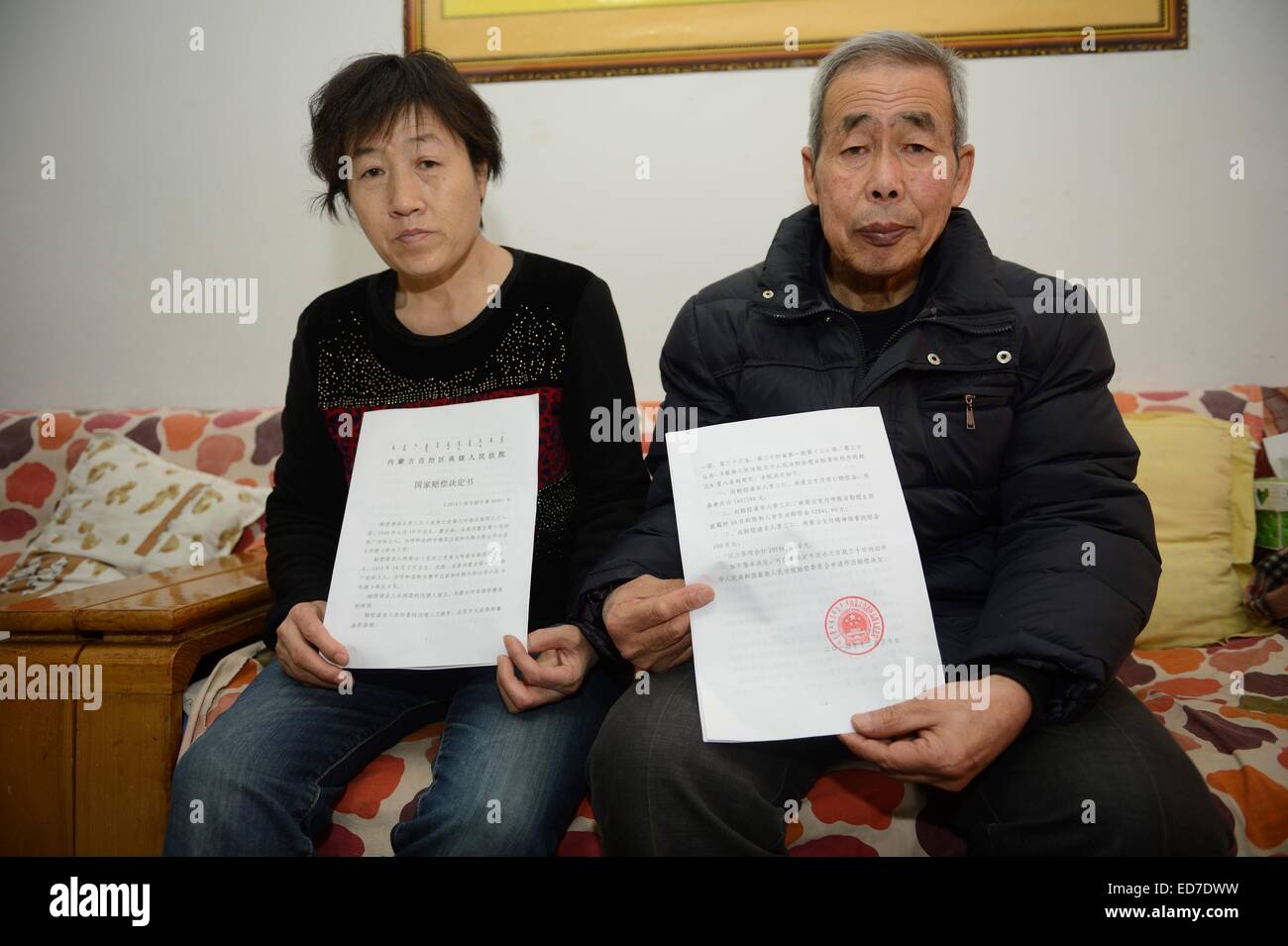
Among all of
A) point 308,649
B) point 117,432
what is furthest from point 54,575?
point 308,649

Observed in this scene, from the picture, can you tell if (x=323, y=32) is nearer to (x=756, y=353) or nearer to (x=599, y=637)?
(x=756, y=353)

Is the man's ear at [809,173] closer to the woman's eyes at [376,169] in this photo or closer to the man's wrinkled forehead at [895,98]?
the man's wrinkled forehead at [895,98]

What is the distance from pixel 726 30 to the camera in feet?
6.13

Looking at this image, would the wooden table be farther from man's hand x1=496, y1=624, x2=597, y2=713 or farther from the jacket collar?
the jacket collar

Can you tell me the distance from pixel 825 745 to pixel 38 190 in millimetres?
2426

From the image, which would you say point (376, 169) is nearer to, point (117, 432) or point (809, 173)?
point (809, 173)

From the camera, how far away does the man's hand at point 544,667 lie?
104 cm

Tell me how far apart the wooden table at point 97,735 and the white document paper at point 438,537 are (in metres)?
0.32

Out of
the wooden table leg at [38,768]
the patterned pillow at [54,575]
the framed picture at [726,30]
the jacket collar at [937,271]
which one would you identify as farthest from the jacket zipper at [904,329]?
the patterned pillow at [54,575]

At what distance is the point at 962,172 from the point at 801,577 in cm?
69

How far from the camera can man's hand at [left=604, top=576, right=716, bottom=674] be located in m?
0.96

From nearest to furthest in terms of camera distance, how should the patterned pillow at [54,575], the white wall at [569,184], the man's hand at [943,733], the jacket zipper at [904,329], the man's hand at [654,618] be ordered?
the man's hand at [943,733] → the man's hand at [654,618] → the jacket zipper at [904,329] → the patterned pillow at [54,575] → the white wall at [569,184]

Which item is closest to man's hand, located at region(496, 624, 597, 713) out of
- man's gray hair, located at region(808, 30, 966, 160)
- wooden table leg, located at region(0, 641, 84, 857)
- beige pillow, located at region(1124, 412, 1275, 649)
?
wooden table leg, located at region(0, 641, 84, 857)
